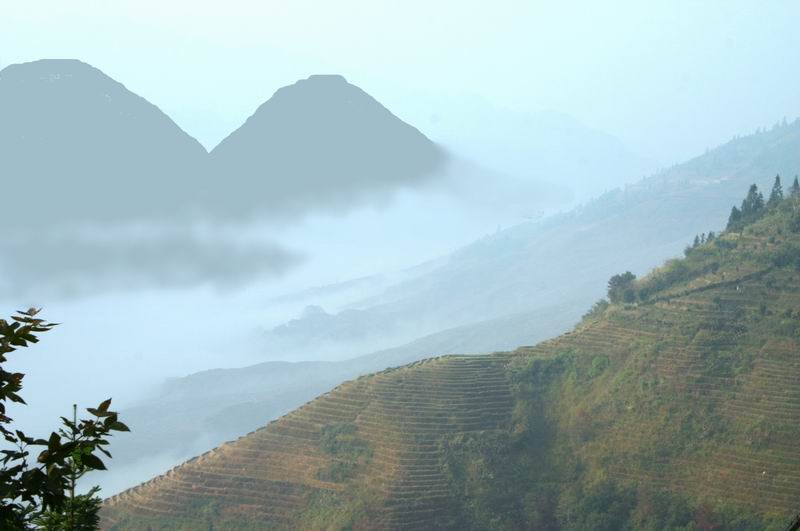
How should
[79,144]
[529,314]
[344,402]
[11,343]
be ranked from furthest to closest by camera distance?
[529,314] → [79,144] → [344,402] → [11,343]

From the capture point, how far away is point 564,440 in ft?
144

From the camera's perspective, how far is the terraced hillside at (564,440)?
38.1 m

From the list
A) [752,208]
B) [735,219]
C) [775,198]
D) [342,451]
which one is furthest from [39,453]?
[775,198]

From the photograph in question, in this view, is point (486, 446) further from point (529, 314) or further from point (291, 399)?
point (529, 314)

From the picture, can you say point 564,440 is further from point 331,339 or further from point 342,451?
point 331,339

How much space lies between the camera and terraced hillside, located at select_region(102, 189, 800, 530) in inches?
1500

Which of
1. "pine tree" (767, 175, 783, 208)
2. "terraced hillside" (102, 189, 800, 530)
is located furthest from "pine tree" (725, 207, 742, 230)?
"terraced hillside" (102, 189, 800, 530)

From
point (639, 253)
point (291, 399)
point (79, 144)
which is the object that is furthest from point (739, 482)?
point (639, 253)

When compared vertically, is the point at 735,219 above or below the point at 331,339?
below

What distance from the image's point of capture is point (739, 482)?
36.6 meters

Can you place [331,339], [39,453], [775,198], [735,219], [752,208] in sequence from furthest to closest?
1. [331,339]
2. [775,198]
3. [752,208]
4. [735,219]
5. [39,453]

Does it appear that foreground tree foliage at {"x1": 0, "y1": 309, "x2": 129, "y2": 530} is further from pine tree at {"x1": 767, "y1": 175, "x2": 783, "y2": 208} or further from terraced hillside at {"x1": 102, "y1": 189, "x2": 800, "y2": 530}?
pine tree at {"x1": 767, "y1": 175, "x2": 783, "y2": 208}

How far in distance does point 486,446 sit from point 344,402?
9872 millimetres

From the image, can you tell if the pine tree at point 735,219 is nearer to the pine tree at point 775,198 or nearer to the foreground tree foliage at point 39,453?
the pine tree at point 775,198
